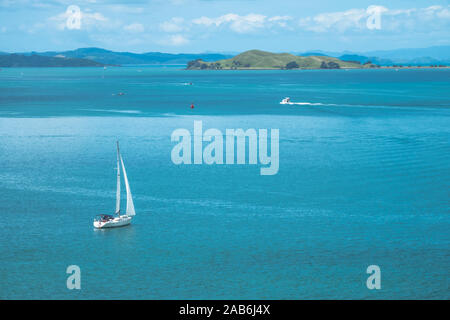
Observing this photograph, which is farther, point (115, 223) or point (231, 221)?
point (231, 221)

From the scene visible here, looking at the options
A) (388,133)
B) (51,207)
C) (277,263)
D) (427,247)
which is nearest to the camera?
(277,263)

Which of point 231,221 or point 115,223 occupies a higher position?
point 115,223

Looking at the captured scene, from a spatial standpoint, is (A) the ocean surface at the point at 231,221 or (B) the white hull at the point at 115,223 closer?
(A) the ocean surface at the point at 231,221

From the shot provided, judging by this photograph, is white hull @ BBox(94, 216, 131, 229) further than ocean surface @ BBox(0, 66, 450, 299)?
Yes
